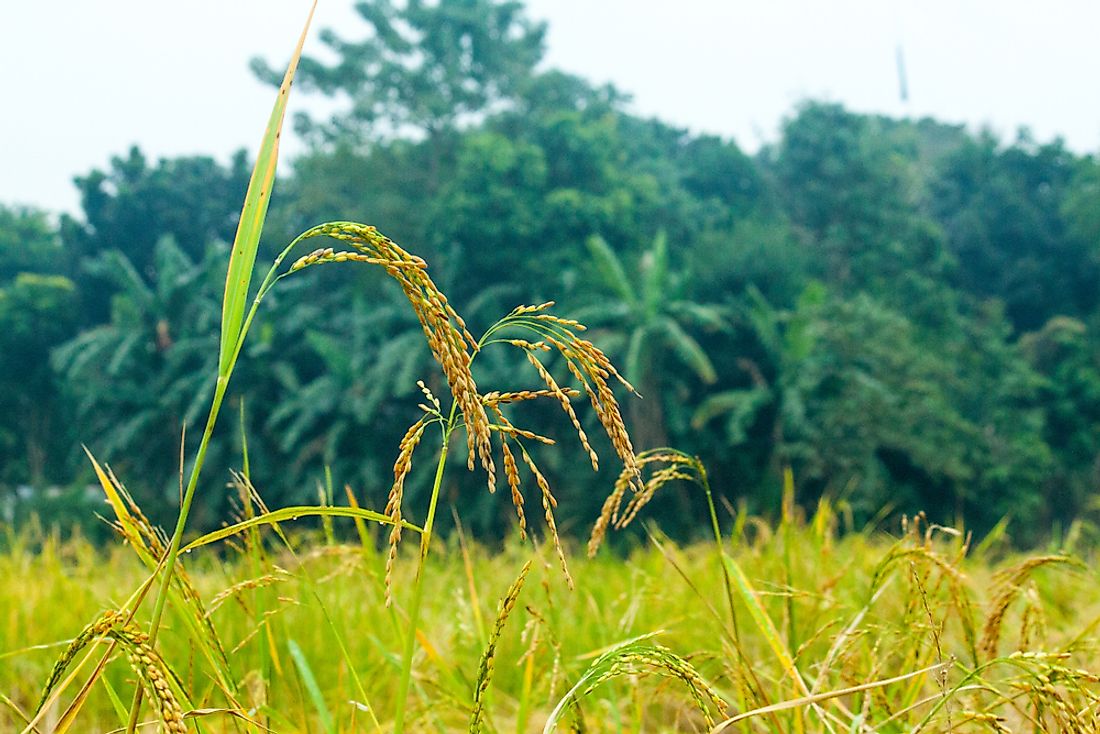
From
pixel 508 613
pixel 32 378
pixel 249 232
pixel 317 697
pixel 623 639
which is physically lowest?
pixel 32 378

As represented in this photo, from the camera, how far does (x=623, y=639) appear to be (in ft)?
5.74

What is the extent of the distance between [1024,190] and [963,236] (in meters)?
2.22

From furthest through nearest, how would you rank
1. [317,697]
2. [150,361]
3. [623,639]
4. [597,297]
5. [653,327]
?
[150,361], [597,297], [653,327], [623,639], [317,697]

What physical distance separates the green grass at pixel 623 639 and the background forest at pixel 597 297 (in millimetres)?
12663

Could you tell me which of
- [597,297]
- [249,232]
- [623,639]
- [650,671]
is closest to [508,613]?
[650,671]

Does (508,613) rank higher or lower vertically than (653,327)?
higher

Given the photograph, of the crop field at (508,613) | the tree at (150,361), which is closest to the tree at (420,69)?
the tree at (150,361)

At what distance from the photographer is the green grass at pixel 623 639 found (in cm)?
99

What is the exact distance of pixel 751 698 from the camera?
958 mm

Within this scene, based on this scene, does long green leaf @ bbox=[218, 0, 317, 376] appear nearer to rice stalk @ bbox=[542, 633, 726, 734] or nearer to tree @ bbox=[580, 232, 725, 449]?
rice stalk @ bbox=[542, 633, 726, 734]

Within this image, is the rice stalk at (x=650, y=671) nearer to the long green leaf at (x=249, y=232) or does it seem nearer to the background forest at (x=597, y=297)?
the long green leaf at (x=249, y=232)

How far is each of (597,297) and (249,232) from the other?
1719 cm

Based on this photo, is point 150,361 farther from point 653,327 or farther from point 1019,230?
point 1019,230

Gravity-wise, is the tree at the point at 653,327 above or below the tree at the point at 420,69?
below
